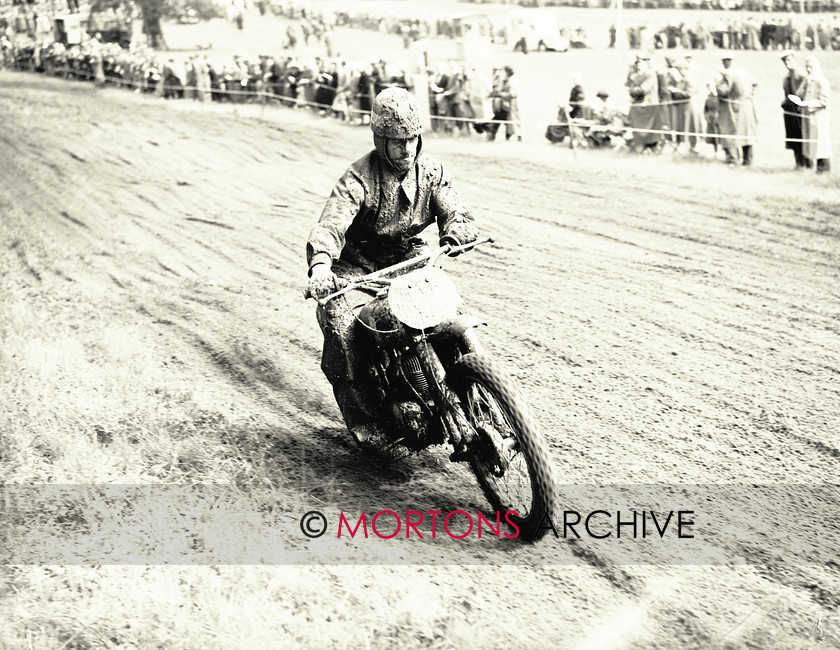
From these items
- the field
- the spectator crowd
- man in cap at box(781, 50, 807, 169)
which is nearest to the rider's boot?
the field

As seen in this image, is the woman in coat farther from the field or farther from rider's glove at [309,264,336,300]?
rider's glove at [309,264,336,300]

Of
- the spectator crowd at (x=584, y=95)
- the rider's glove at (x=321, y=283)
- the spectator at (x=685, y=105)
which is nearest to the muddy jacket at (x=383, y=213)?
the rider's glove at (x=321, y=283)

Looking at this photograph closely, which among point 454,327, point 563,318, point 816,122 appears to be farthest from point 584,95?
point 454,327

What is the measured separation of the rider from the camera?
5.17m

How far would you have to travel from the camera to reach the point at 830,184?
12828mm

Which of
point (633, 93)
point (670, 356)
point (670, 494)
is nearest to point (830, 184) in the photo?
point (633, 93)

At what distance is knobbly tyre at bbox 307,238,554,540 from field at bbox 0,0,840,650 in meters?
0.39

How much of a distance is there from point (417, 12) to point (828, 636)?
136 ft

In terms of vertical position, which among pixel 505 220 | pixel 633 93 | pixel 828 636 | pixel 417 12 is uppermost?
pixel 417 12

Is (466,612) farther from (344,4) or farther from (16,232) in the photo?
(344,4)

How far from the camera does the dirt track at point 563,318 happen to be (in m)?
4.43

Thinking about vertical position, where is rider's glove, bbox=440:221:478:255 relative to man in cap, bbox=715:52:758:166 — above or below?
below

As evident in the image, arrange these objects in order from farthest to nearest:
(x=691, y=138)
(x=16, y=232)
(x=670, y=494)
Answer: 1. (x=691, y=138)
2. (x=16, y=232)
3. (x=670, y=494)

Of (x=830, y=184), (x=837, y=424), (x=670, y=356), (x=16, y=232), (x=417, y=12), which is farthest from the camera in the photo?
(x=417, y=12)
